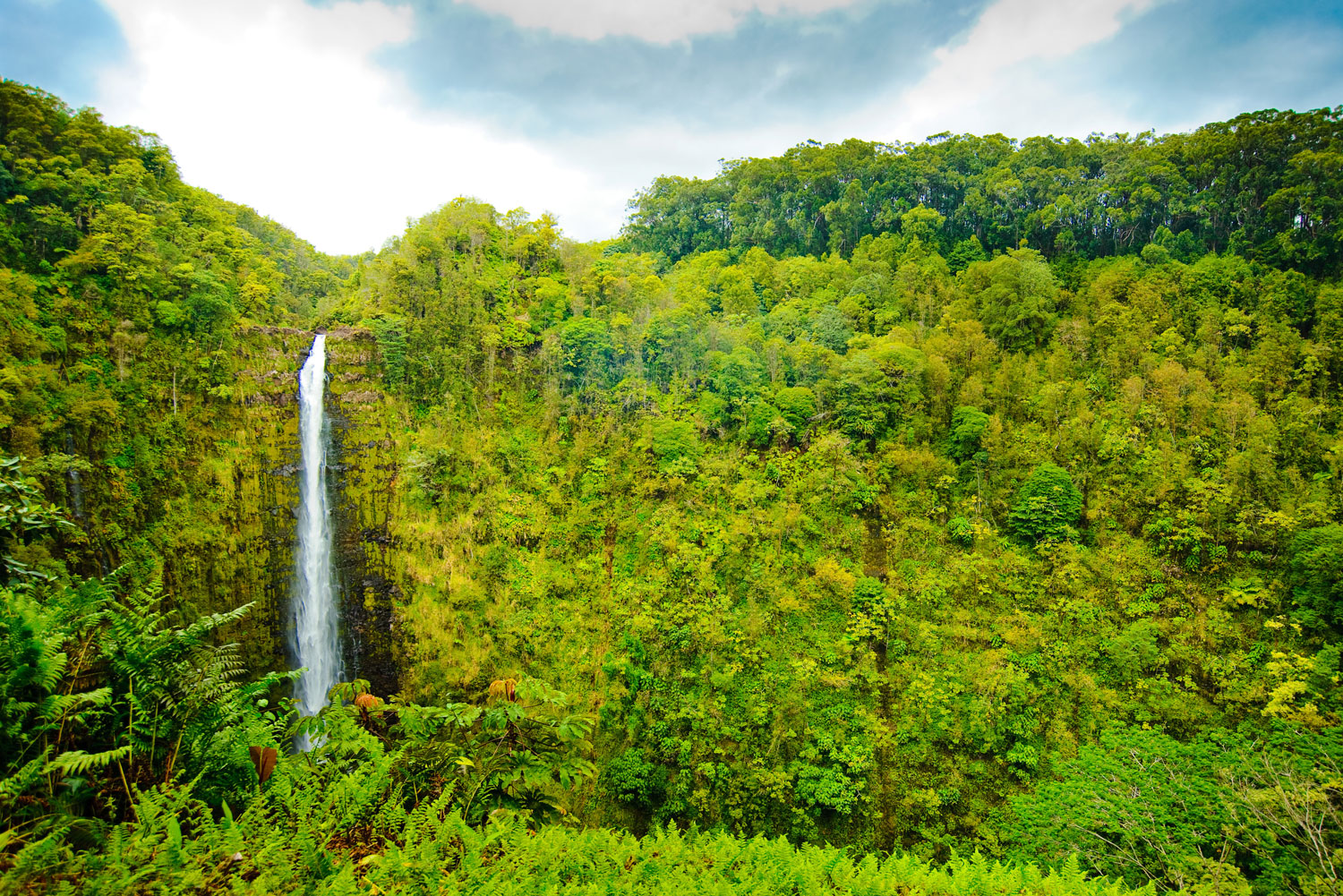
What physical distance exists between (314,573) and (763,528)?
566 inches

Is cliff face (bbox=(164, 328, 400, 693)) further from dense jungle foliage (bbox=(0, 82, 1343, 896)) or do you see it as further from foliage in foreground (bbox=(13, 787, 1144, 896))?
foliage in foreground (bbox=(13, 787, 1144, 896))

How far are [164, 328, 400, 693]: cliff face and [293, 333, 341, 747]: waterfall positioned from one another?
0.24m

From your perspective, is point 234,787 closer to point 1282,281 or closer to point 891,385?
point 891,385

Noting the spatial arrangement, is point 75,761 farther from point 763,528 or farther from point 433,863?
point 763,528

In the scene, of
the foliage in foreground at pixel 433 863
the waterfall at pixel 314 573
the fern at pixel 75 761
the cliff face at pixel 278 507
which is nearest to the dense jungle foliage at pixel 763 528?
the foliage in foreground at pixel 433 863

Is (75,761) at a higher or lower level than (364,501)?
higher

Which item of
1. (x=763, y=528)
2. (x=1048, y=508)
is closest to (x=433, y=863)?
(x=763, y=528)

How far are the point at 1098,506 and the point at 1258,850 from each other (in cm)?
998

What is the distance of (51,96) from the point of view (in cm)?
1755

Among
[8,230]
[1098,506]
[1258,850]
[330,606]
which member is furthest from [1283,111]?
[8,230]

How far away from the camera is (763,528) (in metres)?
18.0

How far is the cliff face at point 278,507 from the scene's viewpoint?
598 inches

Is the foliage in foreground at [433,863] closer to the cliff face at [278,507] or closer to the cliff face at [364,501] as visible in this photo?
the cliff face at [364,501]

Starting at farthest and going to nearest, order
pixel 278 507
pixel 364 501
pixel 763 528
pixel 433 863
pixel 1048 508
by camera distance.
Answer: pixel 763 528 < pixel 364 501 < pixel 1048 508 < pixel 278 507 < pixel 433 863
